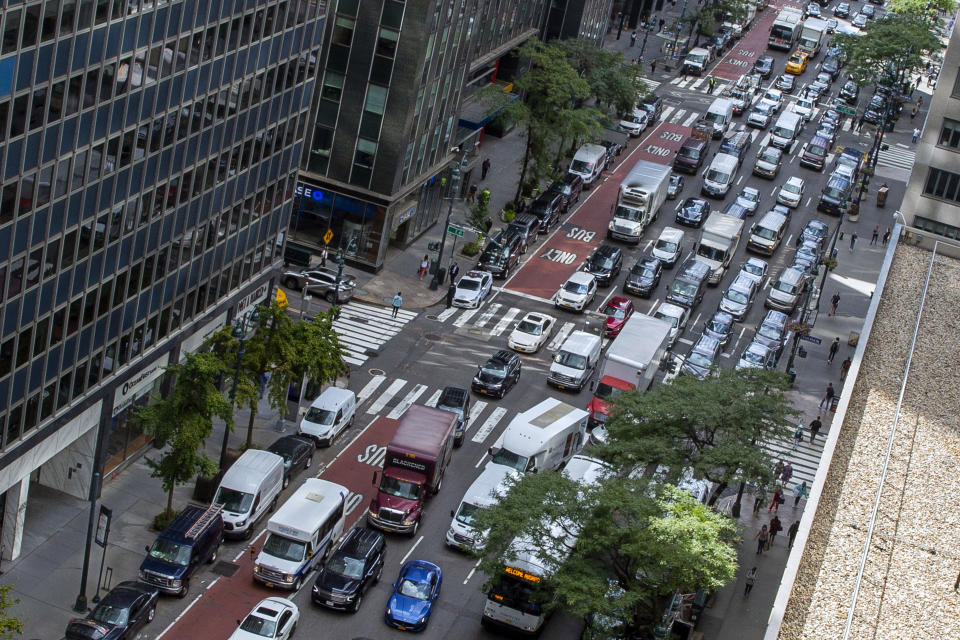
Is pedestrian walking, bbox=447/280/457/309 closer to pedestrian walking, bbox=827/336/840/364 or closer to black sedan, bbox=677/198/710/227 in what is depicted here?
pedestrian walking, bbox=827/336/840/364

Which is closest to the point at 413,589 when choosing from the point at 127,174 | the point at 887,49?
the point at 127,174

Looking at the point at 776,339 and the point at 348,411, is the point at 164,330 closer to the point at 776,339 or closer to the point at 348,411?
the point at 348,411

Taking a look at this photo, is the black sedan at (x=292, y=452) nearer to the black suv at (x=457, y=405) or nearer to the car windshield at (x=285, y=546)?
the car windshield at (x=285, y=546)

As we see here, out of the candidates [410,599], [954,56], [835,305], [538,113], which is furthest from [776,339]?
[410,599]

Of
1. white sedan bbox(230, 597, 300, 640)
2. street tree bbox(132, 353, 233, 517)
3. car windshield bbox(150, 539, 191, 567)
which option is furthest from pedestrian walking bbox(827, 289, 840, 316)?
car windshield bbox(150, 539, 191, 567)

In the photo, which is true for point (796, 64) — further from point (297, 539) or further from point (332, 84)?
point (297, 539)
